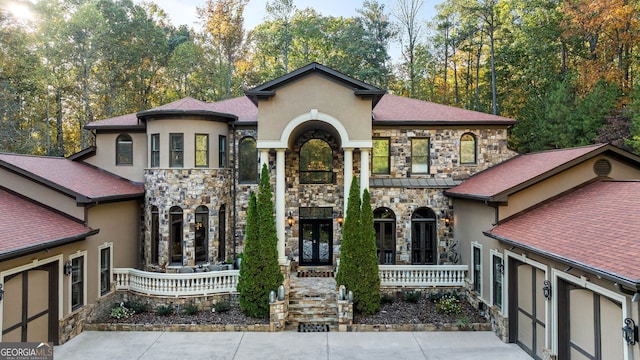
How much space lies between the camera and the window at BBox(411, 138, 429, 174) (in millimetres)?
15859

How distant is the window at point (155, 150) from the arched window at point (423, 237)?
10.9m

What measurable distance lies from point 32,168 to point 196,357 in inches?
317

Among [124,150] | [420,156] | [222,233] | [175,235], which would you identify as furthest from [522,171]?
[124,150]

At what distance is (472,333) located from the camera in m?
10.8

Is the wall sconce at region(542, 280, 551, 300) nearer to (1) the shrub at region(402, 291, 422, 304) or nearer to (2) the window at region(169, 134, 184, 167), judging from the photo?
(1) the shrub at region(402, 291, 422, 304)

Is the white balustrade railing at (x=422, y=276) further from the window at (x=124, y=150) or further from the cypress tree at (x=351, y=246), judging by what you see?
the window at (x=124, y=150)

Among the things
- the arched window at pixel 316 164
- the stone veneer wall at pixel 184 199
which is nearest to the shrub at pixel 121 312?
the stone veneer wall at pixel 184 199

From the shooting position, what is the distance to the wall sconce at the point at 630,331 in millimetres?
5758

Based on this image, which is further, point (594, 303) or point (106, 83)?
point (106, 83)

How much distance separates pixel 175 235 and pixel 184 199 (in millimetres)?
1545

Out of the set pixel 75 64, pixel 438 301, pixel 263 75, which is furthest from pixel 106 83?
pixel 438 301

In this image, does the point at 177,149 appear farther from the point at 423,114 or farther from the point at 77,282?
the point at 423,114

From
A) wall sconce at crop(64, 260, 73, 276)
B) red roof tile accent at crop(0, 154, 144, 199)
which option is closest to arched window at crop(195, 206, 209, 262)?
red roof tile accent at crop(0, 154, 144, 199)

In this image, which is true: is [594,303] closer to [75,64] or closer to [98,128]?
[98,128]
